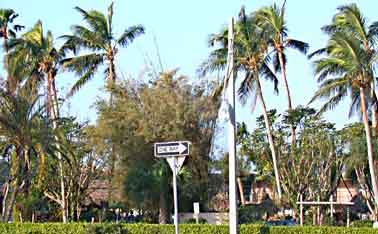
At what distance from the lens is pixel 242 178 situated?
5866 centimetres

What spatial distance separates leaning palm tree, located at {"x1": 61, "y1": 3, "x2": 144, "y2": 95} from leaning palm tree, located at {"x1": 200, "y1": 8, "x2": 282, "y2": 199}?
6.48 meters

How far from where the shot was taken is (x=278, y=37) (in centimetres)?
4584

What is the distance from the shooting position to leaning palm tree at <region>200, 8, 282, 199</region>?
43.3 metres

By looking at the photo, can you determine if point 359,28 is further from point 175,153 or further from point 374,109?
point 175,153

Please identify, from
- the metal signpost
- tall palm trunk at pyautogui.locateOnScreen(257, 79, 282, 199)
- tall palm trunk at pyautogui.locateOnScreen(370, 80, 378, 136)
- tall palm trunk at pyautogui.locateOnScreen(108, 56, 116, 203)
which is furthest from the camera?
tall palm trunk at pyautogui.locateOnScreen(257, 79, 282, 199)

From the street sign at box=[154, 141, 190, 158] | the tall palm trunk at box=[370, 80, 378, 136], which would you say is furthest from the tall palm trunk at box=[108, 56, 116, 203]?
the street sign at box=[154, 141, 190, 158]

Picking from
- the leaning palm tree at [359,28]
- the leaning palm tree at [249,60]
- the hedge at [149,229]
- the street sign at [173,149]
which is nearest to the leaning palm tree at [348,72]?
the leaning palm tree at [359,28]

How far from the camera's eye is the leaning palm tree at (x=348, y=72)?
34.2 m

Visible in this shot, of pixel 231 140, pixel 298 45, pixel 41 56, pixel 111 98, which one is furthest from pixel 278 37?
pixel 231 140

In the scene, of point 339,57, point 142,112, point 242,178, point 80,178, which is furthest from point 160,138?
point 242,178

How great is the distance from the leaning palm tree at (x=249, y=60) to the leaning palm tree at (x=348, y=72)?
528 cm

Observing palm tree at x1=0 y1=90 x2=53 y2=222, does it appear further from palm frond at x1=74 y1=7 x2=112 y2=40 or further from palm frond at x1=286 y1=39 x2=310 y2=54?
palm frond at x1=286 y1=39 x2=310 y2=54

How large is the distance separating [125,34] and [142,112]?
8.83 m

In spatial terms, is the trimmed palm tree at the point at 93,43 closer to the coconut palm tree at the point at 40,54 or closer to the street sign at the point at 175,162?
the coconut palm tree at the point at 40,54
